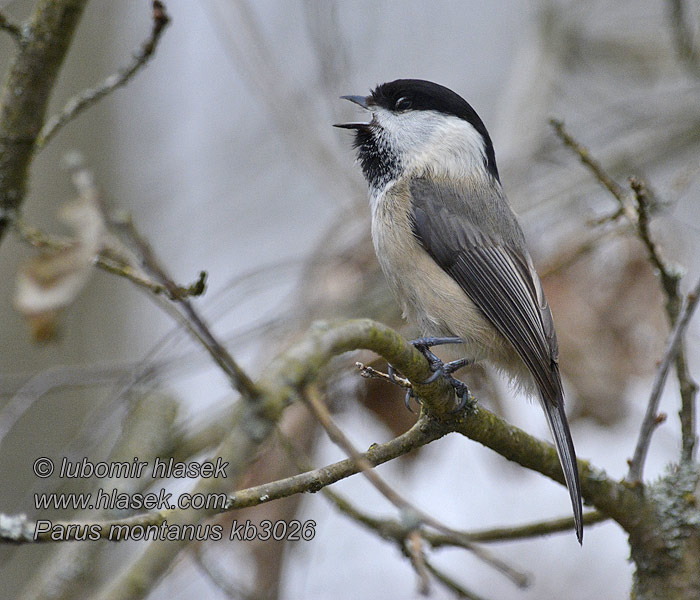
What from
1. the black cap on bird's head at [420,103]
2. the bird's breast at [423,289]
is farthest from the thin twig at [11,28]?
the bird's breast at [423,289]

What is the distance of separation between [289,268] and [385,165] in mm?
873

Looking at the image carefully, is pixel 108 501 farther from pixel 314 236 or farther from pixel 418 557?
pixel 314 236

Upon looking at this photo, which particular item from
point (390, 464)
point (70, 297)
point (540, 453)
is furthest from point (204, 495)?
point (390, 464)

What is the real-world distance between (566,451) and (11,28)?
4.94 feet

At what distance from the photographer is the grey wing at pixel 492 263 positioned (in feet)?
6.28

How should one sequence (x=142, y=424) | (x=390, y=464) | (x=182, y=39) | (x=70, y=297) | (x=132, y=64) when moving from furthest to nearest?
1. (x=182, y=39)
2. (x=390, y=464)
3. (x=142, y=424)
4. (x=132, y=64)
5. (x=70, y=297)

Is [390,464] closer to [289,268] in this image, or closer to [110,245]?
[289,268]

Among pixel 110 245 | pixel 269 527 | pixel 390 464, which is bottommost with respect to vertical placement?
pixel 390 464

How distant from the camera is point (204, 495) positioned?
94 cm

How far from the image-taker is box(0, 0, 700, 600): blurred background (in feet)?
8.23

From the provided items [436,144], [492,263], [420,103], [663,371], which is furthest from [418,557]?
[420,103]

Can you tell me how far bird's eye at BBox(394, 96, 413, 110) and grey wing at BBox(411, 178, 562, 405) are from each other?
0.89ft
